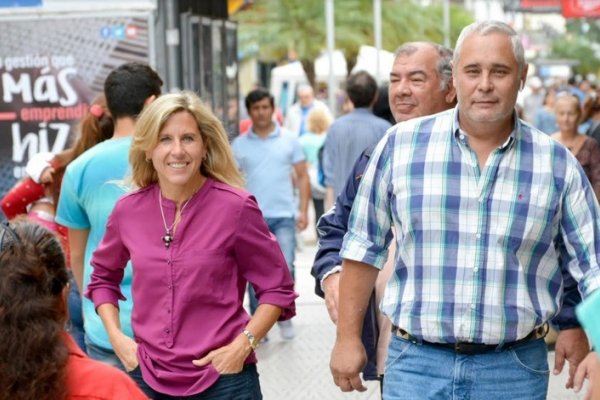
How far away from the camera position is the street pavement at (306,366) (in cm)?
889

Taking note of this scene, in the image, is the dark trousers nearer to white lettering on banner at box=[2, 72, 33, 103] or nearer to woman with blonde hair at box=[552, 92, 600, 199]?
woman with blonde hair at box=[552, 92, 600, 199]

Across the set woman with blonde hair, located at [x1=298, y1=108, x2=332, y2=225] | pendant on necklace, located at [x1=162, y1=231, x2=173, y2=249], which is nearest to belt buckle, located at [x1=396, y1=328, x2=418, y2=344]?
pendant on necklace, located at [x1=162, y1=231, x2=173, y2=249]

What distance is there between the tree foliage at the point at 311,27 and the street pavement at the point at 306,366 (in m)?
27.3

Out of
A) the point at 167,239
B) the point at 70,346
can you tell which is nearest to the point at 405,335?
the point at 167,239

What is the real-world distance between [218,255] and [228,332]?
272mm

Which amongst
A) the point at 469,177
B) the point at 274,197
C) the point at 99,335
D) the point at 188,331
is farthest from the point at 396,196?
the point at 274,197

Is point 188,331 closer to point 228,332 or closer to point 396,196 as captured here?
point 228,332

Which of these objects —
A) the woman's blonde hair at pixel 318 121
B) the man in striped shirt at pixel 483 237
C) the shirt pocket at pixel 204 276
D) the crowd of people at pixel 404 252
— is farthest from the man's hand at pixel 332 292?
the woman's blonde hair at pixel 318 121

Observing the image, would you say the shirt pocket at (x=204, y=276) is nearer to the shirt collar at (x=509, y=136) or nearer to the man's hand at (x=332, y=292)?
the man's hand at (x=332, y=292)

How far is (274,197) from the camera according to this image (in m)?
11.1

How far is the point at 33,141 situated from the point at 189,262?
6.06 m

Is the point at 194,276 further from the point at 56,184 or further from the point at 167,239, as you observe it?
the point at 56,184

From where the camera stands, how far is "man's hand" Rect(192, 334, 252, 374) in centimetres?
469

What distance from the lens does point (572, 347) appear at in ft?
14.7
